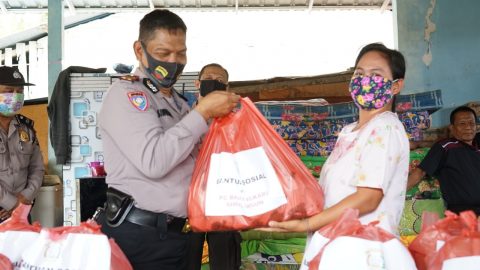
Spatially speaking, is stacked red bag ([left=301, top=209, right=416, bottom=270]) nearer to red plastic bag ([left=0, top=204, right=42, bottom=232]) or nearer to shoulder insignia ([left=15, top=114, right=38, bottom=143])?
red plastic bag ([left=0, top=204, right=42, bottom=232])

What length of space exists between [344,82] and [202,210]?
3.31 metres

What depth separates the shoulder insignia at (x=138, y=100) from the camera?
67.2 inches

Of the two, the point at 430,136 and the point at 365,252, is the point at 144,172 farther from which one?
the point at 430,136

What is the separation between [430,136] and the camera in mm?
4203

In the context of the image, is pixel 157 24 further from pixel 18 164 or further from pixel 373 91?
pixel 18 164

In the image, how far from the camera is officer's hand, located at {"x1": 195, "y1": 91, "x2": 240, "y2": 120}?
1.69 metres

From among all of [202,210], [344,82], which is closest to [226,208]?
[202,210]

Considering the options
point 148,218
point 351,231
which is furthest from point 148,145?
point 351,231

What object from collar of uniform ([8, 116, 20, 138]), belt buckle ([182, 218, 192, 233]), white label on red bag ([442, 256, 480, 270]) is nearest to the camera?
white label on red bag ([442, 256, 480, 270])

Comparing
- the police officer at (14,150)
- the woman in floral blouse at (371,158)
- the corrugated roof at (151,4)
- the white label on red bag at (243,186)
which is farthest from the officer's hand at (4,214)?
the corrugated roof at (151,4)

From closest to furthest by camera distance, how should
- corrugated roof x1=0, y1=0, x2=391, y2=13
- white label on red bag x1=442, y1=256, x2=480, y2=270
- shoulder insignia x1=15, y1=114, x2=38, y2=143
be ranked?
1. white label on red bag x1=442, y1=256, x2=480, y2=270
2. shoulder insignia x1=15, y1=114, x2=38, y2=143
3. corrugated roof x1=0, y1=0, x2=391, y2=13

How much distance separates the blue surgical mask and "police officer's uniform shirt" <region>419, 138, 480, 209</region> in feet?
9.38

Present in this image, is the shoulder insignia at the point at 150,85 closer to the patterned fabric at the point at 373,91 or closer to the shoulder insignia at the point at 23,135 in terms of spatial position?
the patterned fabric at the point at 373,91

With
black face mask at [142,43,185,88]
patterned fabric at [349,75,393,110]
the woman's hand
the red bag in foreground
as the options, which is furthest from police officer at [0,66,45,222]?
patterned fabric at [349,75,393,110]
